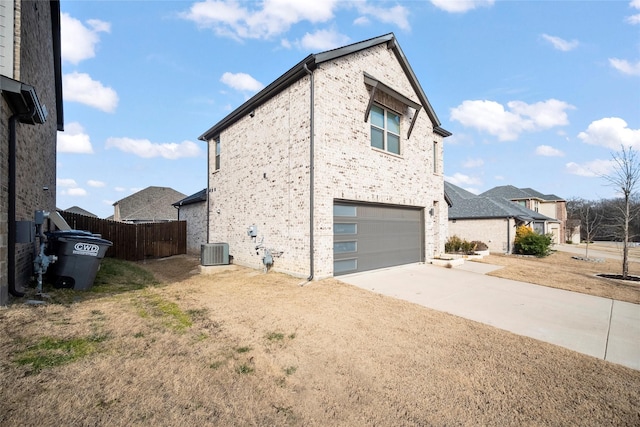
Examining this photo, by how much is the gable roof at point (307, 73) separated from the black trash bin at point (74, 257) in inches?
267

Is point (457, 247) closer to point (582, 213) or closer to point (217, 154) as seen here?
point (217, 154)

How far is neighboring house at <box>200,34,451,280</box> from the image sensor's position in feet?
28.2

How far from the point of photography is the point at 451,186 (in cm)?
2780

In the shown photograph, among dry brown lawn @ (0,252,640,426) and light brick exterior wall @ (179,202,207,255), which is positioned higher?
light brick exterior wall @ (179,202,207,255)

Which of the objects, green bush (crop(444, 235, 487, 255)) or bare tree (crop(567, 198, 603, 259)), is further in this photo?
bare tree (crop(567, 198, 603, 259))

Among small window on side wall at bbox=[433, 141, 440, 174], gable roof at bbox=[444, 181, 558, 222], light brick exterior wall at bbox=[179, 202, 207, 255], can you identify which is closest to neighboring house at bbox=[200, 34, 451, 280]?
small window on side wall at bbox=[433, 141, 440, 174]

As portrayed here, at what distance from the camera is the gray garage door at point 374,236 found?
921 cm

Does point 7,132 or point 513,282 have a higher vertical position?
point 7,132

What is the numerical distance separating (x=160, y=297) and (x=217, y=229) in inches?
289

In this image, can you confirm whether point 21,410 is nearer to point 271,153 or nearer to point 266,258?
point 266,258

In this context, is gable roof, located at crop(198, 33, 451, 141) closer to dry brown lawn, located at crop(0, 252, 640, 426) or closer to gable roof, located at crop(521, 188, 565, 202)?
dry brown lawn, located at crop(0, 252, 640, 426)

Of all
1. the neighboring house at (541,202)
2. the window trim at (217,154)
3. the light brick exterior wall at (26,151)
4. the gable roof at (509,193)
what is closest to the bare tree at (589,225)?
the neighboring house at (541,202)

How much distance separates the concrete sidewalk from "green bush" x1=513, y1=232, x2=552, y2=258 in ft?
40.7

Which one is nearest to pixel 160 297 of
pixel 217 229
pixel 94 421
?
pixel 94 421
